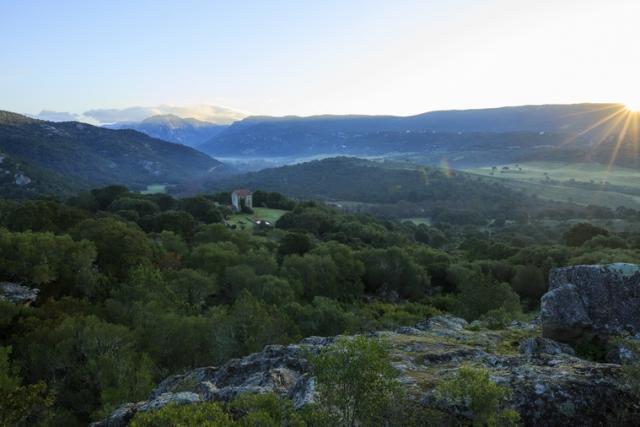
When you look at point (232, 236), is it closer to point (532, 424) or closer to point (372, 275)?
point (372, 275)

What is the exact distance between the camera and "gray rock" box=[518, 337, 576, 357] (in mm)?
16386

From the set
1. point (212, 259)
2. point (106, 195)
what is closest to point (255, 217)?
point (106, 195)

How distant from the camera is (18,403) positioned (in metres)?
12.6

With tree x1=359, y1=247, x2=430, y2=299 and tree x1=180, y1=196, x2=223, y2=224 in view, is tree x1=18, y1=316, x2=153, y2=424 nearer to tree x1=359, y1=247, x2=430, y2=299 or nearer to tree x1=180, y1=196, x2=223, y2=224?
tree x1=359, y1=247, x2=430, y2=299

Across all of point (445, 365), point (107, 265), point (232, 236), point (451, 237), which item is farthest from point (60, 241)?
point (451, 237)

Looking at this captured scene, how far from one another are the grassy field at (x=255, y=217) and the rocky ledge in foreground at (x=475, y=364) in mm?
80124

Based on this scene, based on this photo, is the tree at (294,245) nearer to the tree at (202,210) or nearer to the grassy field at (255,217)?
the grassy field at (255,217)

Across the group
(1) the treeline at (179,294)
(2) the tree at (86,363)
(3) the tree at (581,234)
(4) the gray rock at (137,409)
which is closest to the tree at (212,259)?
(1) the treeline at (179,294)

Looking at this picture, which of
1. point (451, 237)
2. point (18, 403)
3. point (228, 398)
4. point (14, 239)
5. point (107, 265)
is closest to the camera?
point (18, 403)

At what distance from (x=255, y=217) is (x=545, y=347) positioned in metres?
98.6

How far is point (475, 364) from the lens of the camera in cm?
1462

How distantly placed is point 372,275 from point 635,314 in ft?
158

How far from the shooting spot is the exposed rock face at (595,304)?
1673 centimetres

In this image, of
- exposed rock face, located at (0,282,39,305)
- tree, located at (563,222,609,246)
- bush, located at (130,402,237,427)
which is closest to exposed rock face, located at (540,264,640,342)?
bush, located at (130,402,237,427)
